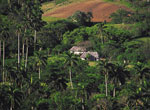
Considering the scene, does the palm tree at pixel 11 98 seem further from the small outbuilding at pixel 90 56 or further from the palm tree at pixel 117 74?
the small outbuilding at pixel 90 56

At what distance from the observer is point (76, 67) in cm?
9219

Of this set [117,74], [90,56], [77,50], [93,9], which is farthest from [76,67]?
[93,9]

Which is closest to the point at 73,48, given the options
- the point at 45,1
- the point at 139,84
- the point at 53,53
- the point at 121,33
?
the point at 53,53

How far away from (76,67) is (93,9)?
7131cm

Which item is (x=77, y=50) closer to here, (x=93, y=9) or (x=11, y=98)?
(x=93, y=9)

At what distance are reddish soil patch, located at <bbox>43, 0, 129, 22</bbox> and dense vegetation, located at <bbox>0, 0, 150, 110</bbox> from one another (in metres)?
9.88

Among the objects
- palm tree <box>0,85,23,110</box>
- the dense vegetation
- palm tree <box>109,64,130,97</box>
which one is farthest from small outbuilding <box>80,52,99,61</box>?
palm tree <box>0,85,23,110</box>

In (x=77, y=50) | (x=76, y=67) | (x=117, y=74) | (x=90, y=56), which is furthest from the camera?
(x=77, y=50)

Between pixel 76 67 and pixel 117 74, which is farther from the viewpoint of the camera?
pixel 76 67

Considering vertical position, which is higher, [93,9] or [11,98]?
[93,9]

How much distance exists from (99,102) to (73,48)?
1728 inches

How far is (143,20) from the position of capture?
465 feet

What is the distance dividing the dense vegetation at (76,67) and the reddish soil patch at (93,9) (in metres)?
9.88

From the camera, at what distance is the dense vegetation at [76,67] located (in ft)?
249
